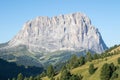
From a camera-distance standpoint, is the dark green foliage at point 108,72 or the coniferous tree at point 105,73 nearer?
the dark green foliage at point 108,72

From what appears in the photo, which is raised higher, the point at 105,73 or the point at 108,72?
the point at 108,72

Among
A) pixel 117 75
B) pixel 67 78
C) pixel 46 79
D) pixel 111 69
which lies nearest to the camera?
pixel 117 75

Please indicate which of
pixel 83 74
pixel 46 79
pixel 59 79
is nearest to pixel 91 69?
pixel 83 74

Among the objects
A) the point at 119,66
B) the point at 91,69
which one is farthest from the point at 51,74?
the point at 119,66

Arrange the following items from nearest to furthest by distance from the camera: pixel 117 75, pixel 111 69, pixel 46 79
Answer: pixel 117 75
pixel 111 69
pixel 46 79

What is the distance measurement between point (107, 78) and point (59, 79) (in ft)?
111

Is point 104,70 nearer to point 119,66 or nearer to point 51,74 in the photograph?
point 119,66

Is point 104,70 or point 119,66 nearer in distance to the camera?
point 104,70

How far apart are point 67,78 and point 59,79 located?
27.7ft

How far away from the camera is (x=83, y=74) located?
557 ft

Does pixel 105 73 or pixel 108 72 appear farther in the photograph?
pixel 108 72

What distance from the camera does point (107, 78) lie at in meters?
145

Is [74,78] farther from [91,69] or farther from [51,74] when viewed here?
[51,74]

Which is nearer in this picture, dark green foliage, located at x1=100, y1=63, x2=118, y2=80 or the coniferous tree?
dark green foliage, located at x1=100, y1=63, x2=118, y2=80
